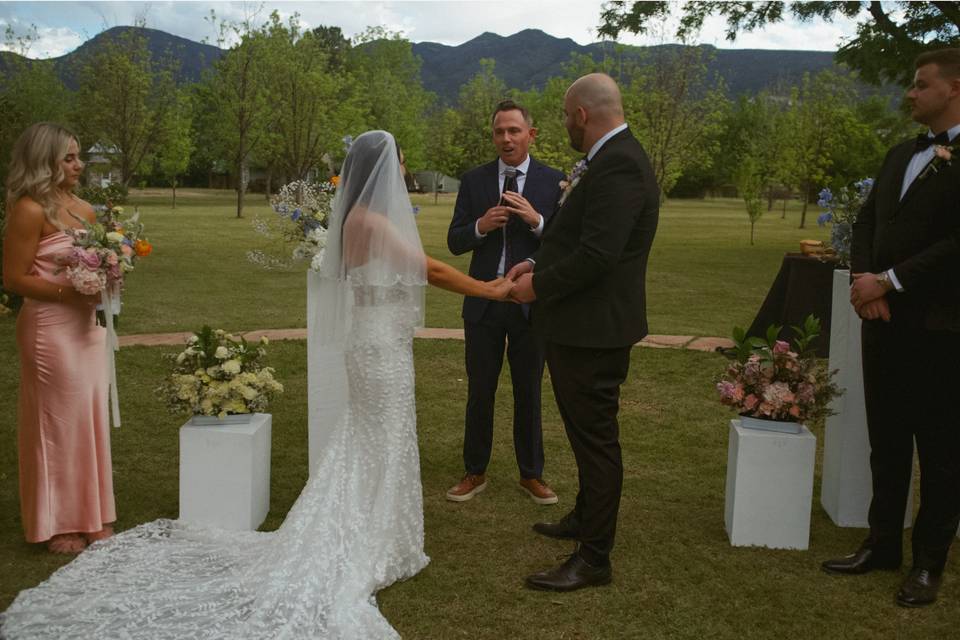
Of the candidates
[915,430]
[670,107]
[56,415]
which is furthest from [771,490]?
[670,107]

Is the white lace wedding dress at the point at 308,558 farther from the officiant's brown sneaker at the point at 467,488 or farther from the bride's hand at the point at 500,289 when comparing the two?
the officiant's brown sneaker at the point at 467,488

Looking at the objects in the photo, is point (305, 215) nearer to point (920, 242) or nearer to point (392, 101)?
point (920, 242)

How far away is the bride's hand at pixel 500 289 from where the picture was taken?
4.85 meters

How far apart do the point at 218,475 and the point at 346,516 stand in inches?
37.4

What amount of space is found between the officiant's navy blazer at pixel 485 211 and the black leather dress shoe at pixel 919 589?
9.07 feet

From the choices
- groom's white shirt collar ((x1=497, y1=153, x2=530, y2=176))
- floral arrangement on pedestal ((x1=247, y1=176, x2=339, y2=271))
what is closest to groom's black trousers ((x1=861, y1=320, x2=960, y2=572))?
groom's white shirt collar ((x1=497, y1=153, x2=530, y2=176))

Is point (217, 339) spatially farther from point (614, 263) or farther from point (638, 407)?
point (638, 407)

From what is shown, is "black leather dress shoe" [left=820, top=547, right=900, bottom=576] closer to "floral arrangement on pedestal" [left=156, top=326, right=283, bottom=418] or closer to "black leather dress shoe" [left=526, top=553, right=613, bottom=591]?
"black leather dress shoe" [left=526, top=553, right=613, bottom=591]

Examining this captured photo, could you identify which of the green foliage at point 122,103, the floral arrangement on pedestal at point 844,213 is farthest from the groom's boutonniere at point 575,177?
the green foliage at point 122,103

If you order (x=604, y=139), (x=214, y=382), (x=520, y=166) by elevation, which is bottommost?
(x=214, y=382)

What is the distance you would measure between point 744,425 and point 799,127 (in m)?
46.2

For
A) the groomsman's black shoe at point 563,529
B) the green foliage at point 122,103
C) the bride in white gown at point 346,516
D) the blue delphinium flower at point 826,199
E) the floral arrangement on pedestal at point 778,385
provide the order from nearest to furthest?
the bride in white gown at point 346,516
the floral arrangement on pedestal at point 778,385
the groomsman's black shoe at point 563,529
the blue delphinium flower at point 826,199
the green foliage at point 122,103

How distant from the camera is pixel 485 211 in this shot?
230 inches

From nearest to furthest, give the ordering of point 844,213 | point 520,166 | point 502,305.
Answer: point 502,305
point 520,166
point 844,213
